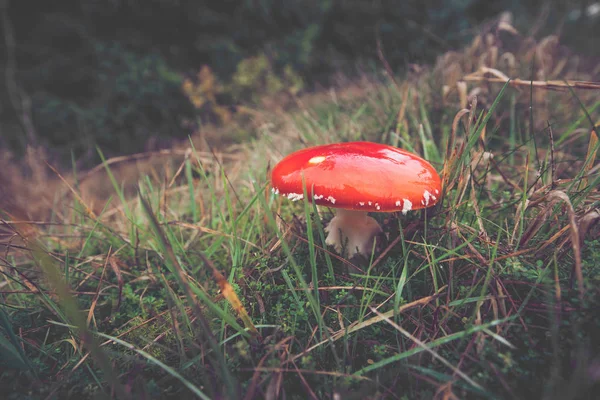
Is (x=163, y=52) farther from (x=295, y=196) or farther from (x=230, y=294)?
(x=230, y=294)

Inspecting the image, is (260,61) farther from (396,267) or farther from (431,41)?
(396,267)

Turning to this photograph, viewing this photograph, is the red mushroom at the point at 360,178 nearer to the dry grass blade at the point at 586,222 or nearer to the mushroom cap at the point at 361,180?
the mushroom cap at the point at 361,180

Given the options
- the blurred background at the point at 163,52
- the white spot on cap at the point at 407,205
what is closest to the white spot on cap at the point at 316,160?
the white spot on cap at the point at 407,205

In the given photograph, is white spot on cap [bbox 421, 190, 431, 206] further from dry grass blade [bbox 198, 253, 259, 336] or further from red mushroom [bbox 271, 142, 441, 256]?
dry grass blade [bbox 198, 253, 259, 336]

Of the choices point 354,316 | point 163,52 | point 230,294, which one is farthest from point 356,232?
point 163,52

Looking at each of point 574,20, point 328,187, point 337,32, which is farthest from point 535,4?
point 328,187

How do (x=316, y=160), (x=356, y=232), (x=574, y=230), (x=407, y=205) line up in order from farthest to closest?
(x=356, y=232) → (x=316, y=160) → (x=407, y=205) → (x=574, y=230)

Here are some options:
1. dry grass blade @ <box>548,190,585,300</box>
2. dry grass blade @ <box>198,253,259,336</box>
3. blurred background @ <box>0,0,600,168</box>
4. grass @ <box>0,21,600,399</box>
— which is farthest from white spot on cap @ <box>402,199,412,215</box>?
blurred background @ <box>0,0,600,168</box>
